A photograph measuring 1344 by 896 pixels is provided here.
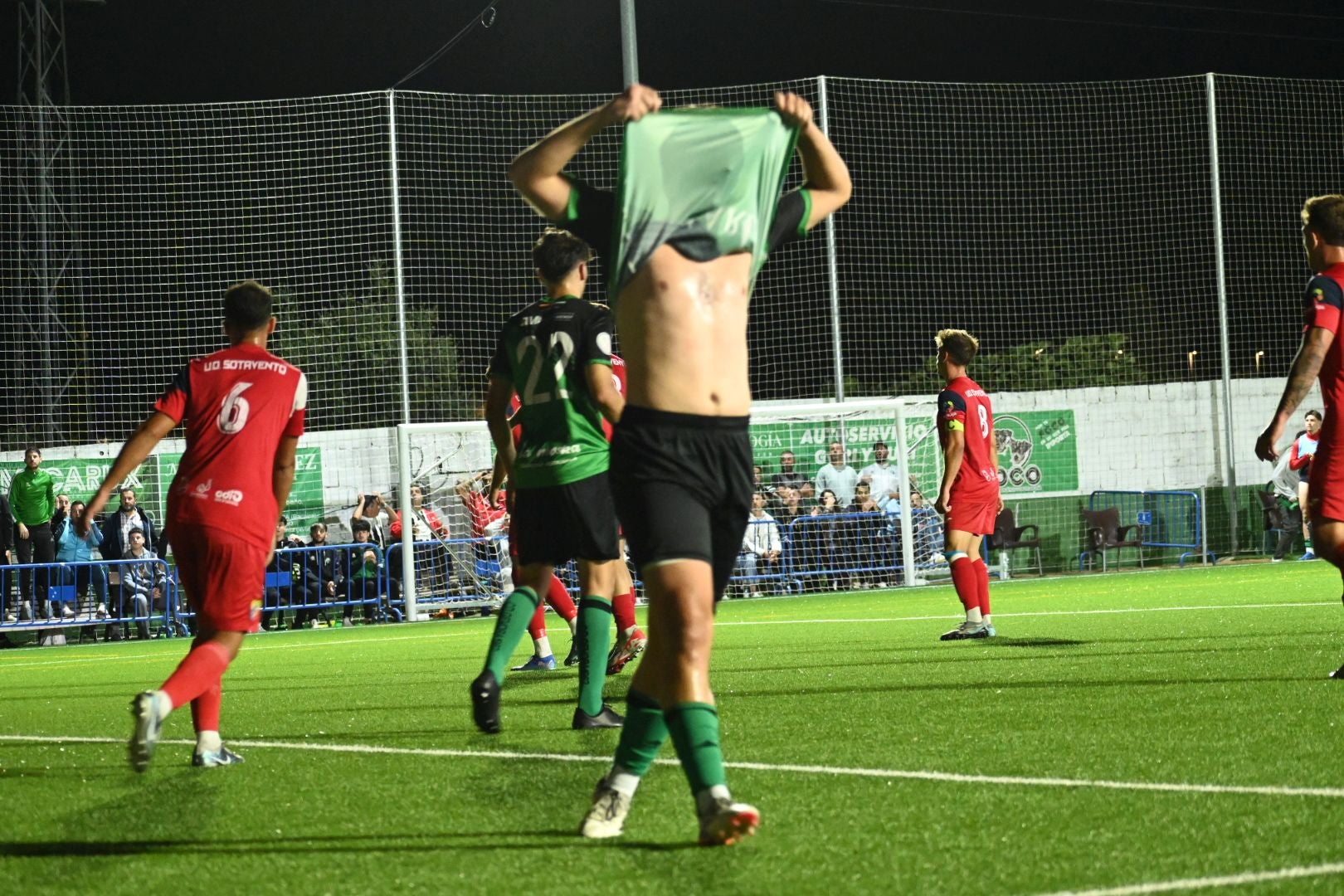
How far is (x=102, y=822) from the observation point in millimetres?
4980

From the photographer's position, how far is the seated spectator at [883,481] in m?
22.6

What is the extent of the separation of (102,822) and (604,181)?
19972mm

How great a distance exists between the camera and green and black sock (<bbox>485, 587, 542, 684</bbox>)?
6.62m

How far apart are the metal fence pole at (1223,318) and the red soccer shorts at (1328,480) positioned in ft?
61.7

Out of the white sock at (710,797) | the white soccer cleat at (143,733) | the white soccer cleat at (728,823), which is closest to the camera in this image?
the white soccer cleat at (728,823)

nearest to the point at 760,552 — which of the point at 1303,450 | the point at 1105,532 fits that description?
the point at 1105,532

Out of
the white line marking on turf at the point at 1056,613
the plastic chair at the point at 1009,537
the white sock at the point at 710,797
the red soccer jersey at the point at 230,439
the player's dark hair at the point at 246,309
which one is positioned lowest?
the white line marking on turf at the point at 1056,613

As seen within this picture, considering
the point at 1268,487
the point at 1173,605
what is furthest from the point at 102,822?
the point at 1268,487

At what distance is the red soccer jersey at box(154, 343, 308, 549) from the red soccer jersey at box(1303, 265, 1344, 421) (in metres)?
4.35

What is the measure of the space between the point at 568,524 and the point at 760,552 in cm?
1518

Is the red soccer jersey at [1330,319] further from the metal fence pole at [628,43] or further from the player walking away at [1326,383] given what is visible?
the metal fence pole at [628,43]

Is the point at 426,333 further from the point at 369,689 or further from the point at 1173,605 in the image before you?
the point at 369,689

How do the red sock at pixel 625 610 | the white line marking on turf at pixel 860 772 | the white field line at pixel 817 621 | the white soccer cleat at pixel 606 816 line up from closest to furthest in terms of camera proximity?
1. the white soccer cleat at pixel 606 816
2. the white line marking on turf at pixel 860 772
3. the red sock at pixel 625 610
4. the white field line at pixel 817 621

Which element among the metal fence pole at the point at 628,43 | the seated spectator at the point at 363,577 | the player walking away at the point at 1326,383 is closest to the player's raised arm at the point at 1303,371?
the player walking away at the point at 1326,383
